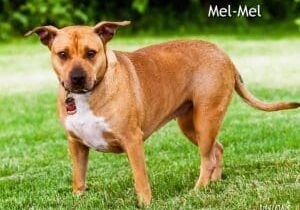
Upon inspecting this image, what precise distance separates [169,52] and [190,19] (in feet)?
57.4

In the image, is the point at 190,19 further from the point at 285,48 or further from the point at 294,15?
the point at 285,48

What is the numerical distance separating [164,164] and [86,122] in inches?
68.1

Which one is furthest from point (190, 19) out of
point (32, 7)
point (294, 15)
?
point (32, 7)

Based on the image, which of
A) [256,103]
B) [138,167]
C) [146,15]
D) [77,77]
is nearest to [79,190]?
[138,167]

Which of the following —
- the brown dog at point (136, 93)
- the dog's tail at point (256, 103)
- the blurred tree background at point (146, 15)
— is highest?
the brown dog at point (136, 93)

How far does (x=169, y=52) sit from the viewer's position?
6578 millimetres

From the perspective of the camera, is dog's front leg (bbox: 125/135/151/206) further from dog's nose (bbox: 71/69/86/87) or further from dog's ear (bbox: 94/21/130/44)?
dog's ear (bbox: 94/21/130/44)

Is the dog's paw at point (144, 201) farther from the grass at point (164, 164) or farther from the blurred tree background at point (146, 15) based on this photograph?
the blurred tree background at point (146, 15)

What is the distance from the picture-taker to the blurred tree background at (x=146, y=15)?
73.5ft

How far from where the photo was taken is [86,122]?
231 inches

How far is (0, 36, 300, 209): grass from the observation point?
595cm

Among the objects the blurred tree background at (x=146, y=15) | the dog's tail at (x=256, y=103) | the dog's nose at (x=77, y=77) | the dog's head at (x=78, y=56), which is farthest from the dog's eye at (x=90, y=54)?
the blurred tree background at (x=146, y=15)

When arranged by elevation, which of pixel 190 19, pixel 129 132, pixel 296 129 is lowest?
pixel 190 19

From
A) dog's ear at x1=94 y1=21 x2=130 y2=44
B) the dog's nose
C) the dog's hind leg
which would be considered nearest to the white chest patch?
the dog's nose
